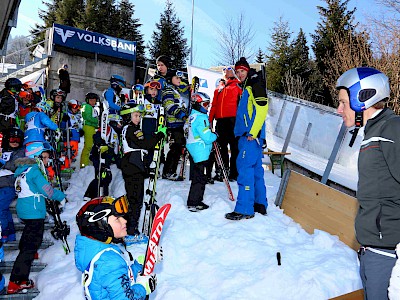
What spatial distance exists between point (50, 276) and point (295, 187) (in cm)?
416

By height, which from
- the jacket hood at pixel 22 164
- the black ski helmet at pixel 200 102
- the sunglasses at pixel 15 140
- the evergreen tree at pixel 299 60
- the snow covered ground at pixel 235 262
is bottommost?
the snow covered ground at pixel 235 262

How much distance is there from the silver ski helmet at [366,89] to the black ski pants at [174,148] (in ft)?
17.2

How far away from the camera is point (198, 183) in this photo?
20.8ft

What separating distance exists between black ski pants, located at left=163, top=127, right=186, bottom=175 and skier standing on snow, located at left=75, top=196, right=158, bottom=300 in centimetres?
494

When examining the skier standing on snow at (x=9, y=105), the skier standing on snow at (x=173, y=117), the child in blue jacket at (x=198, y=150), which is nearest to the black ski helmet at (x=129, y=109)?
the child in blue jacket at (x=198, y=150)

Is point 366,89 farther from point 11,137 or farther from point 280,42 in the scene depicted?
point 280,42

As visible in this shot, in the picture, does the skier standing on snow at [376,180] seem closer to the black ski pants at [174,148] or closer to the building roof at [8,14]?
the black ski pants at [174,148]

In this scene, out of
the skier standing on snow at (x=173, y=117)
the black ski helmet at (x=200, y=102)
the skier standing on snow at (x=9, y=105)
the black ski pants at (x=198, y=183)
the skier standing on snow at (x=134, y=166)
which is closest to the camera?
the skier standing on snow at (x=134, y=166)

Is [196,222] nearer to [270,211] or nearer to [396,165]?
[270,211]

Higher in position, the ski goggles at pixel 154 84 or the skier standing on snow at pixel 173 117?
the ski goggles at pixel 154 84

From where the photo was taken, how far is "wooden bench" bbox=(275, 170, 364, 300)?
5125mm

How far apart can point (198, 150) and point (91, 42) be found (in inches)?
771

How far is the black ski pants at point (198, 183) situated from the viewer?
631cm

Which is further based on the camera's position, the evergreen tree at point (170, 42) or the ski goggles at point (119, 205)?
the evergreen tree at point (170, 42)
